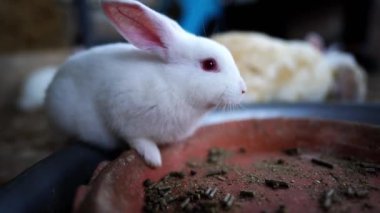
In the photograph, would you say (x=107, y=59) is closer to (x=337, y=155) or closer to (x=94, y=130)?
(x=94, y=130)

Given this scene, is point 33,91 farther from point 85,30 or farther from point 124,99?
point 124,99

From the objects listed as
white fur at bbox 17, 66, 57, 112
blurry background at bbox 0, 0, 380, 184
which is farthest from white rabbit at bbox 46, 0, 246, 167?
white fur at bbox 17, 66, 57, 112

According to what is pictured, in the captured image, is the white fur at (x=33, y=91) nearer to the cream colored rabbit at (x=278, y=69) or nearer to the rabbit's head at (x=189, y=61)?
the cream colored rabbit at (x=278, y=69)

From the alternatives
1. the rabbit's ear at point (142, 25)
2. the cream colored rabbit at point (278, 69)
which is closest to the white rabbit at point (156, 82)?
the rabbit's ear at point (142, 25)

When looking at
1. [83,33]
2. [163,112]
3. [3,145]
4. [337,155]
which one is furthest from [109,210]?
[83,33]

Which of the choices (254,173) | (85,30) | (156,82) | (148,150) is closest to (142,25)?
(156,82)

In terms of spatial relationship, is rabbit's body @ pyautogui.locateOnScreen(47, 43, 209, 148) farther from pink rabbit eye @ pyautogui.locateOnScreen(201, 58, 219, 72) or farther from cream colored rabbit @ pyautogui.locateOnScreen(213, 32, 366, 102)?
cream colored rabbit @ pyautogui.locateOnScreen(213, 32, 366, 102)

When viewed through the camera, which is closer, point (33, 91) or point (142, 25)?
point (142, 25)
